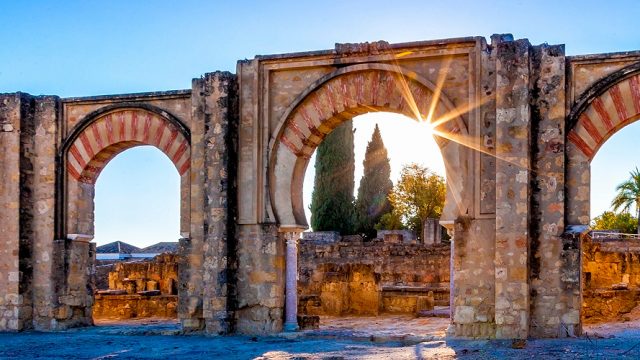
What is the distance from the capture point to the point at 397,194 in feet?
107

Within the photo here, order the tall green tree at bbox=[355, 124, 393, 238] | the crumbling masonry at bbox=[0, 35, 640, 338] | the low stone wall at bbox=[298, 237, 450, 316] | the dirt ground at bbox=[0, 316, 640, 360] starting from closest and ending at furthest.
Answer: the dirt ground at bbox=[0, 316, 640, 360]
the crumbling masonry at bbox=[0, 35, 640, 338]
the low stone wall at bbox=[298, 237, 450, 316]
the tall green tree at bbox=[355, 124, 393, 238]

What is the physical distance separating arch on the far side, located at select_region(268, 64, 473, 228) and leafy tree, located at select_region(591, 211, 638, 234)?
2400 centimetres

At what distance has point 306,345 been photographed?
8.48m

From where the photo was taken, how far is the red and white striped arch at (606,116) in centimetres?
834

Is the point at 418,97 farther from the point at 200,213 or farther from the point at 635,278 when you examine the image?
the point at 635,278

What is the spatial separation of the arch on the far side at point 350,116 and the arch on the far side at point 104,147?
1289 mm

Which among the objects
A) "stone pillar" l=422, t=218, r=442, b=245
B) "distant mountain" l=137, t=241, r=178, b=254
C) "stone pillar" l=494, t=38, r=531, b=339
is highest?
"stone pillar" l=494, t=38, r=531, b=339

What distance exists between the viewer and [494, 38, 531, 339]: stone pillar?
8.31 meters

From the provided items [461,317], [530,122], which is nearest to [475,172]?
[530,122]

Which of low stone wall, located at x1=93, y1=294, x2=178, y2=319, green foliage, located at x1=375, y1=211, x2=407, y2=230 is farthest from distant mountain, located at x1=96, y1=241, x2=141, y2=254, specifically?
low stone wall, located at x1=93, y1=294, x2=178, y2=319

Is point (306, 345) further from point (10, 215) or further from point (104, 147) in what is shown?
point (10, 215)

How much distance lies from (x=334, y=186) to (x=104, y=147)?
17.7 metres

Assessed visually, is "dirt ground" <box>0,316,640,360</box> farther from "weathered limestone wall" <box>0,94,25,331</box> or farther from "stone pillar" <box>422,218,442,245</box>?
"stone pillar" <box>422,218,442,245</box>

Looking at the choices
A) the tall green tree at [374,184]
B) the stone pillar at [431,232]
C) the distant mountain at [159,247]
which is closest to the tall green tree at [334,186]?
the tall green tree at [374,184]
